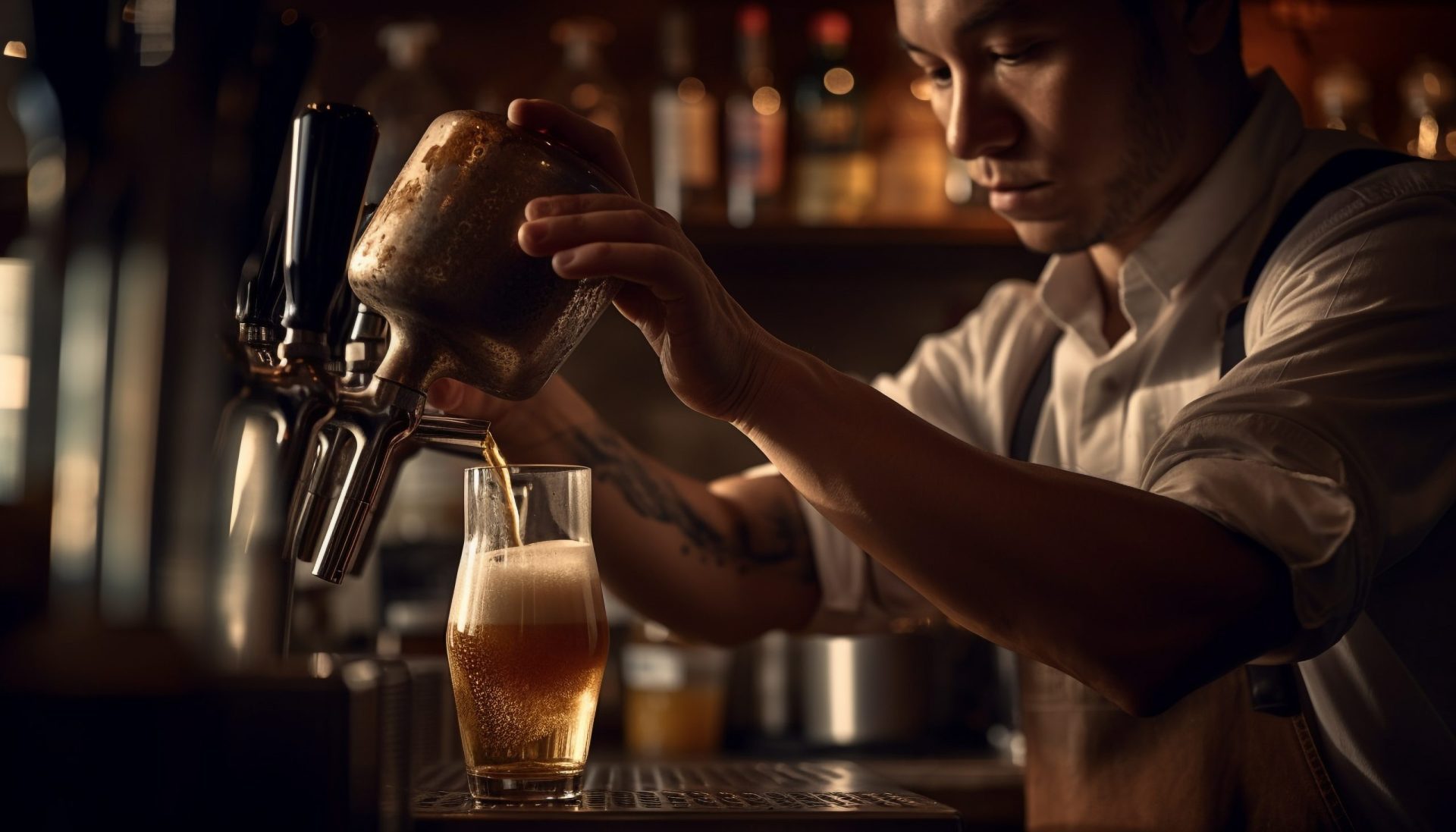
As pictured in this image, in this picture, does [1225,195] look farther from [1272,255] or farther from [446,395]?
[446,395]

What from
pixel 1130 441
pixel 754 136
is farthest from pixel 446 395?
pixel 754 136

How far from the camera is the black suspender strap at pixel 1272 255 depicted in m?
0.99

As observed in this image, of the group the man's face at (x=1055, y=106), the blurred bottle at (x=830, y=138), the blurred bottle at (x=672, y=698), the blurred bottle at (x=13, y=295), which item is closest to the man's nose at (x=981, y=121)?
the man's face at (x=1055, y=106)

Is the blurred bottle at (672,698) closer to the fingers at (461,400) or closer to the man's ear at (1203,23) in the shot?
the fingers at (461,400)

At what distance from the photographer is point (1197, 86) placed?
118 cm

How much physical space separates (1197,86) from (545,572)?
781mm

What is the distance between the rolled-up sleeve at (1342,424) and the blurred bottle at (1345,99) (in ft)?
4.92

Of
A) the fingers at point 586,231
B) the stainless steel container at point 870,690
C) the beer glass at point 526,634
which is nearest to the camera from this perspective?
the fingers at point 586,231

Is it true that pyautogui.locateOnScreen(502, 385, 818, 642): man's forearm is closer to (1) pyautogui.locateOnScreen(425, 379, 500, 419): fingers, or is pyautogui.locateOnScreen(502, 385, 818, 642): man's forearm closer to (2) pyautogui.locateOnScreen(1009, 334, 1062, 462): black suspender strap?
(1) pyautogui.locateOnScreen(425, 379, 500, 419): fingers

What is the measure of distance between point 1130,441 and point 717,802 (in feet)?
2.23

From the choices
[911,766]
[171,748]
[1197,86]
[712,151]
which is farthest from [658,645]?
[171,748]

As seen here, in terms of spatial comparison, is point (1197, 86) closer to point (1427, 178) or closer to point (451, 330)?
point (1427, 178)

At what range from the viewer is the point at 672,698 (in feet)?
7.10

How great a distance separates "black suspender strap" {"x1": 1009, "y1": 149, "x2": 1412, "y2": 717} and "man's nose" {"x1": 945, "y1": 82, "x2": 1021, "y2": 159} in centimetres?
24
